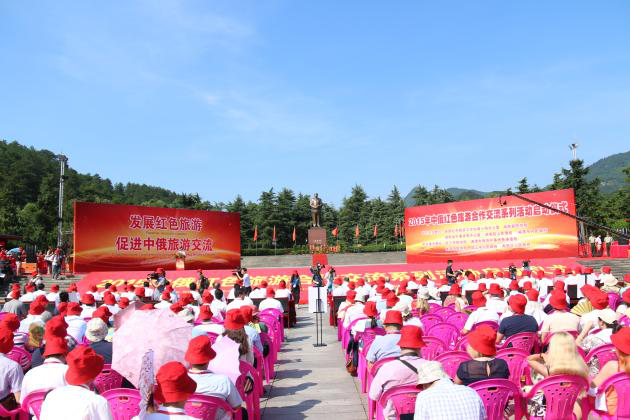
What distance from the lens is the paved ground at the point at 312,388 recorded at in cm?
540

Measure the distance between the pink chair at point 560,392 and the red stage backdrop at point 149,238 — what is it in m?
24.7

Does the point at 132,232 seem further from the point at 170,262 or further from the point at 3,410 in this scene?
the point at 3,410

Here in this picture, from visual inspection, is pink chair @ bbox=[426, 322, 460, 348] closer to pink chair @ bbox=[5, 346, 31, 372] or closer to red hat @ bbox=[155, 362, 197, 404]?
red hat @ bbox=[155, 362, 197, 404]

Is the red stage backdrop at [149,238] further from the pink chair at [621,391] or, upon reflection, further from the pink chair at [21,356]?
the pink chair at [621,391]

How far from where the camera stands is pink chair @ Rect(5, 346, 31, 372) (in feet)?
16.4

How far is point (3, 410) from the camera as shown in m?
3.80

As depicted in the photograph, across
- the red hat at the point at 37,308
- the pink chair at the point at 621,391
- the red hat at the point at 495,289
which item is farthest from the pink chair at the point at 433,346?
the red hat at the point at 37,308

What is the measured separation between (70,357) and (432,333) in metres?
4.98

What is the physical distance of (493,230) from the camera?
95.7ft

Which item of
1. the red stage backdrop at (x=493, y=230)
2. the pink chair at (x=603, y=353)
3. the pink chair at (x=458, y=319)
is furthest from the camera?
the red stage backdrop at (x=493, y=230)

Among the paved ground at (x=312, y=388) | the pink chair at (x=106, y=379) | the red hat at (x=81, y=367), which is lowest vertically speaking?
the paved ground at (x=312, y=388)

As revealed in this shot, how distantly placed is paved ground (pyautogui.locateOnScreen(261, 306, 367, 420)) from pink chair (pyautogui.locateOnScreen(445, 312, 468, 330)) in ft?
5.95

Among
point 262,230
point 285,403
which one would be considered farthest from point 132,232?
point 262,230

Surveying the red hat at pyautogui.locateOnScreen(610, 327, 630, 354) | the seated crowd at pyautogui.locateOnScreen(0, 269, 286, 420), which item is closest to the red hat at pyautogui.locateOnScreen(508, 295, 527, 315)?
the red hat at pyautogui.locateOnScreen(610, 327, 630, 354)
